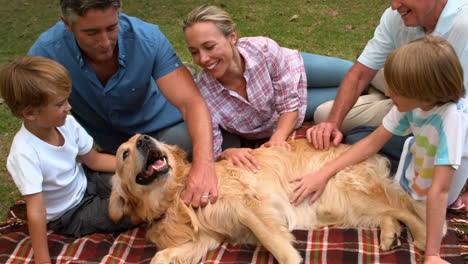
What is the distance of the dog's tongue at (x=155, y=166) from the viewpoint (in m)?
2.83

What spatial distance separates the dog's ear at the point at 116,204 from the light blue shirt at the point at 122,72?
82 centimetres

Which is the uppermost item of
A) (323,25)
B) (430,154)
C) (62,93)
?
(62,93)

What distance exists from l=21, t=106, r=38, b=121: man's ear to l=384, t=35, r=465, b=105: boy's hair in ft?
6.79

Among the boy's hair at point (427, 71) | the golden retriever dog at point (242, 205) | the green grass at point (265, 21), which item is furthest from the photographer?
the green grass at point (265, 21)

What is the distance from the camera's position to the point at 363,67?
3.42 metres

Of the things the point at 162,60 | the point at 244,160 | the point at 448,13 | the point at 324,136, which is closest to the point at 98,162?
the point at 162,60

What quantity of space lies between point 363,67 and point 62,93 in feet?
7.35

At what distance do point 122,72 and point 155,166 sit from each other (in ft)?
2.77

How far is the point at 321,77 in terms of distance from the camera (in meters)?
4.16

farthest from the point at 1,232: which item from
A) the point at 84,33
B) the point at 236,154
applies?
the point at 236,154

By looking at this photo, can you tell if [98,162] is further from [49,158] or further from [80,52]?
[80,52]

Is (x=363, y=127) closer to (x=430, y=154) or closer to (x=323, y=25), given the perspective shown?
(x=430, y=154)

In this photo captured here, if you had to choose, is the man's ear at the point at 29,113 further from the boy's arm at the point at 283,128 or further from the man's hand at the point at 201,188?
the boy's arm at the point at 283,128

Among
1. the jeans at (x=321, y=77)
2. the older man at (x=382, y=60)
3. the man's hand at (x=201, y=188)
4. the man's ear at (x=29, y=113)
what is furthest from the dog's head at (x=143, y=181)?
the jeans at (x=321, y=77)
